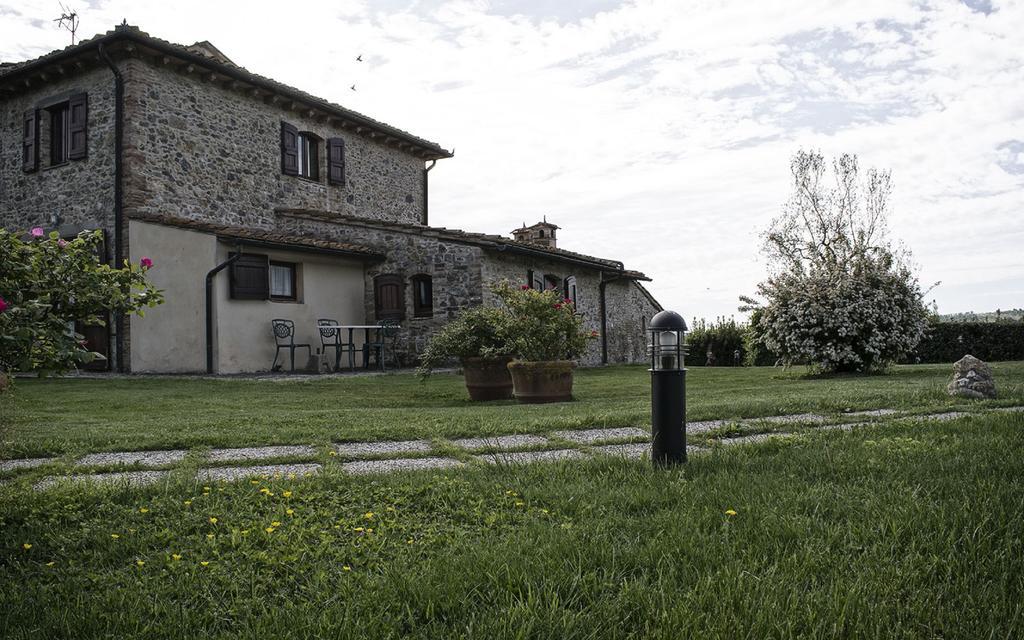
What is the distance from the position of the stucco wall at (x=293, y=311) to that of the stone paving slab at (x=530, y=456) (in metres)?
10.5

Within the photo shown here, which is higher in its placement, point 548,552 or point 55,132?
point 55,132

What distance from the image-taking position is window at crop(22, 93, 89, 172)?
14.2m

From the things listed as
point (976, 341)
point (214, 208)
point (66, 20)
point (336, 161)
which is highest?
point (66, 20)

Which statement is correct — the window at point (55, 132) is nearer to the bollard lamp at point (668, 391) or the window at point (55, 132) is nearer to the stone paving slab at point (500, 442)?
the stone paving slab at point (500, 442)

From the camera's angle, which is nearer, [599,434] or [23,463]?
[23,463]

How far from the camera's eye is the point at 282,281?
593 inches

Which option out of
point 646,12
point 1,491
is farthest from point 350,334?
point 1,491

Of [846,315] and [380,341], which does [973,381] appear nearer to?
[846,315]

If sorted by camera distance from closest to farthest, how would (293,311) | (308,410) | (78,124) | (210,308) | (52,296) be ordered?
(52,296)
(308,410)
(210,308)
(78,124)
(293,311)

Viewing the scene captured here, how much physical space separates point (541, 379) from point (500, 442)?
3.98 meters

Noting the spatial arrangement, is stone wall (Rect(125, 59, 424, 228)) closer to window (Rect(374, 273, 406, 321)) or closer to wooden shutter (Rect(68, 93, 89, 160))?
wooden shutter (Rect(68, 93, 89, 160))

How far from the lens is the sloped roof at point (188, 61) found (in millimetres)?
13172

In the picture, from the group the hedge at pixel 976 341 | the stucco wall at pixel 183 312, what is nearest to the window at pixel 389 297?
the stucco wall at pixel 183 312

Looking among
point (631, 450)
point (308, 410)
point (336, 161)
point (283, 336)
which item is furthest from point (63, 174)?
point (631, 450)
